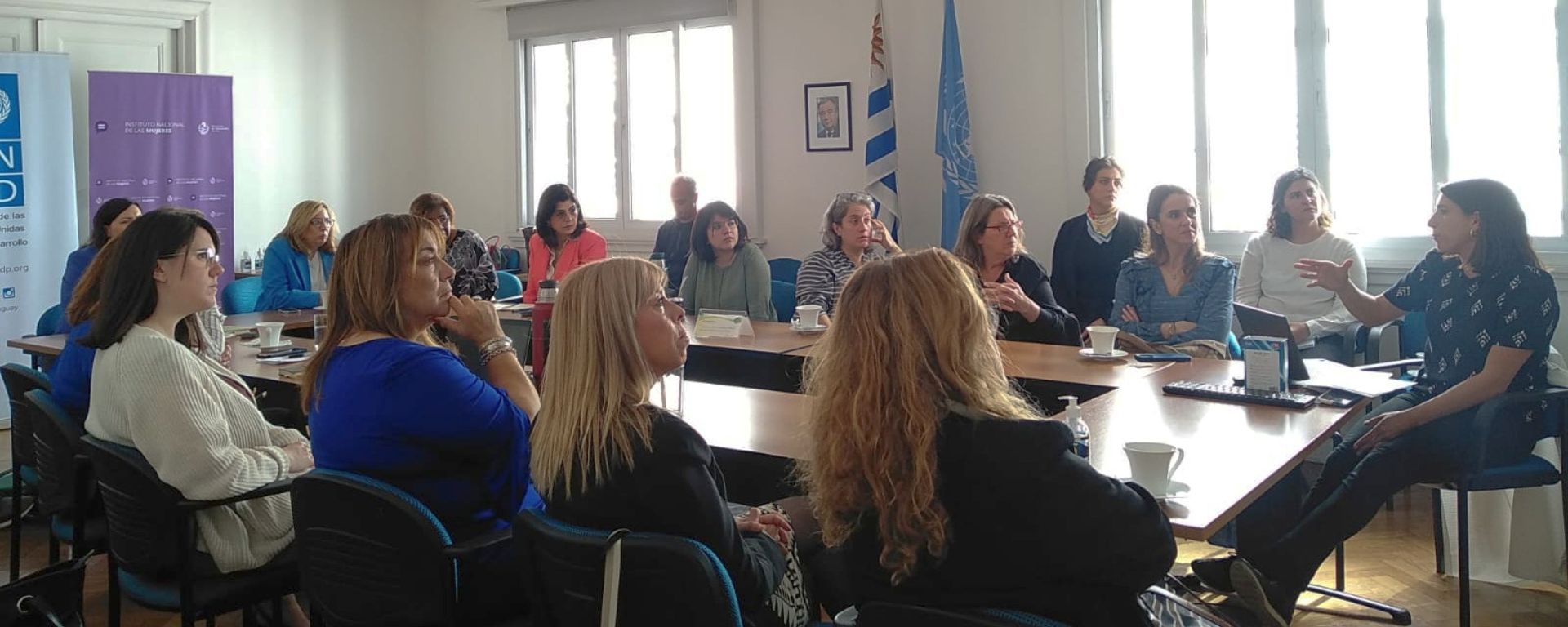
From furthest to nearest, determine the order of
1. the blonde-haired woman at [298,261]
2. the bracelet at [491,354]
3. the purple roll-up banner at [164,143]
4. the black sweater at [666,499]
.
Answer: the purple roll-up banner at [164,143], the blonde-haired woman at [298,261], the bracelet at [491,354], the black sweater at [666,499]

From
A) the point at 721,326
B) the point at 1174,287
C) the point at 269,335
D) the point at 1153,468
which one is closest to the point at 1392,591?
the point at 1174,287

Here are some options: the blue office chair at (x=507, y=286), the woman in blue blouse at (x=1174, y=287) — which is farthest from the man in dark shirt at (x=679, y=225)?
the woman in blue blouse at (x=1174, y=287)

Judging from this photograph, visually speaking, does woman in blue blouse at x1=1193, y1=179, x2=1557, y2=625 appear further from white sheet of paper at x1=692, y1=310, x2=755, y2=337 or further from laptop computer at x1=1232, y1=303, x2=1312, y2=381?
white sheet of paper at x1=692, y1=310, x2=755, y2=337

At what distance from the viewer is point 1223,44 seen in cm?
559

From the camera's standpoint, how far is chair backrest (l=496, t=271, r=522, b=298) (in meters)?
6.31

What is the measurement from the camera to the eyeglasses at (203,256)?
8.96 feet

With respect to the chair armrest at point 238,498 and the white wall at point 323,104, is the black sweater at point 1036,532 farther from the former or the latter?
the white wall at point 323,104

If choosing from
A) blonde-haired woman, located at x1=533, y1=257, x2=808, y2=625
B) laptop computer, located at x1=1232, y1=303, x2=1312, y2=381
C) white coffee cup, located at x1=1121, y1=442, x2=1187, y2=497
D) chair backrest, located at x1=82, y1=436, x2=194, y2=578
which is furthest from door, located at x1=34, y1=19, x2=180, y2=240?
white coffee cup, located at x1=1121, y1=442, x2=1187, y2=497

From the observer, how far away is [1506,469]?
10.5ft

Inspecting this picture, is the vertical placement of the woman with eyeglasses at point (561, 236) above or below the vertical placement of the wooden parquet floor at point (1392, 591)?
above

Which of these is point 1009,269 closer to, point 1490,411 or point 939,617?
point 1490,411

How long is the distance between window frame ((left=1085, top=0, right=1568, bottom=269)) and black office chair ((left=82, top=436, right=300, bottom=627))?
449cm

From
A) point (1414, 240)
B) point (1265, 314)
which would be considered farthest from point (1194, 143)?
point (1265, 314)

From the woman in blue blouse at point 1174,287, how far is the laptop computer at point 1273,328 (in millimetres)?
573
